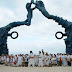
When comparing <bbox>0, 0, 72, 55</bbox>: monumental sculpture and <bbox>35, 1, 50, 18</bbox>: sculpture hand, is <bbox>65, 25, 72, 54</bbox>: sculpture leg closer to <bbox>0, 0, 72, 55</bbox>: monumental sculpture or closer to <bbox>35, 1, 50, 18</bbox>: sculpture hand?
<bbox>0, 0, 72, 55</bbox>: monumental sculpture

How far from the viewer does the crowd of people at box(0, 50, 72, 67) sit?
58.7ft

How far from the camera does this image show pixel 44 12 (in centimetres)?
2427

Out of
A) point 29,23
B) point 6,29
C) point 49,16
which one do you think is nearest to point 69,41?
point 49,16

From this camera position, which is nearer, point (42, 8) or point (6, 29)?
point (42, 8)

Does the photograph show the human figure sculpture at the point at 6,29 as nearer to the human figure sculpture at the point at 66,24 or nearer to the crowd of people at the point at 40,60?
the human figure sculpture at the point at 66,24

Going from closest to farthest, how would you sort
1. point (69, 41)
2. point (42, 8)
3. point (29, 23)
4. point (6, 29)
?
point (69, 41), point (42, 8), point (6, 29), point (29, 23)

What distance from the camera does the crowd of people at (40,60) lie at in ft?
58.7

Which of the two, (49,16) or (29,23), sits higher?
(49,16)

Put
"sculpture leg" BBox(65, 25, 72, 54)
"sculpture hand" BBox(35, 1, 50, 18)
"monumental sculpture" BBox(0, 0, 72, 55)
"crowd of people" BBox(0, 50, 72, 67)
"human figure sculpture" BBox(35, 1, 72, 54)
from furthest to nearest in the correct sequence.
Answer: "sculpture hand" BBox(35, 1, 50, 18) < "monumental sculpture" BBox(0, 0, 72, 55) < "human figure sculpture" BBox(35, 1, 72, 54) < "sculpture leg" BBox(65, 25, 72, 54) < "crowd of people" BBox(0, 50, 72, 67)

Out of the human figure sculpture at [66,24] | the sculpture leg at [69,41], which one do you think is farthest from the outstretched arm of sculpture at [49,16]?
the sculpture leg at [69,41]

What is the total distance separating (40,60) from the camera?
1783cm

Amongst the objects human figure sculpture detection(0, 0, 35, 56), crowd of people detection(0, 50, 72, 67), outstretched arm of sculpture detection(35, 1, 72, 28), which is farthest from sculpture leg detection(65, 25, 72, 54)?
human figure sculpture detection(0, 0, 35, 56)

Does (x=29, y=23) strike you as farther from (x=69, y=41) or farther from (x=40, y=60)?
(x=40, y=60)

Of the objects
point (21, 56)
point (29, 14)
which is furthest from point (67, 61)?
point (29, 14)
